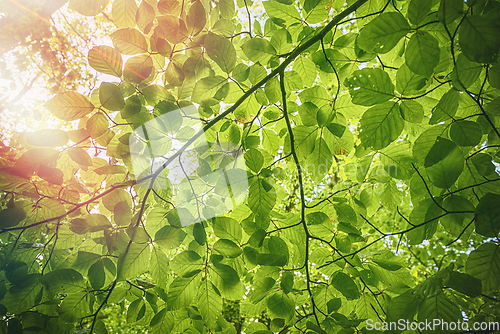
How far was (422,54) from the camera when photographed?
0.71 meters

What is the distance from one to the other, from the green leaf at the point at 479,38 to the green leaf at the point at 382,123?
10.1 inches

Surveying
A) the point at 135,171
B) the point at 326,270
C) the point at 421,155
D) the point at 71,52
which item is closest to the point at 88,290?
the point at 135,171

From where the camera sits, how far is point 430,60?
0.70 meters

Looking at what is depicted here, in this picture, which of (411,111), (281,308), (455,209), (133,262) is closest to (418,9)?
(411,111)

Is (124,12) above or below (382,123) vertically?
above

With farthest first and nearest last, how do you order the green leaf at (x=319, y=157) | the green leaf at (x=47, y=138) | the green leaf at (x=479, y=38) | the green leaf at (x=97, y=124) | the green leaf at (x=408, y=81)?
the green leaf at (x=319, y=157) < the green leaf at (x=97, y=124) < the green leaf at (x=47, y=138) < the green leaf at (x=408, y=81) < the green leaf at (x=479, y=38)

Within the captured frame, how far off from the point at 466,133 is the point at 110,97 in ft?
4.70

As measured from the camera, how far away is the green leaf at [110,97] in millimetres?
973

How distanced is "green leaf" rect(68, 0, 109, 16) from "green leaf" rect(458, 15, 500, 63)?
1.22 meters

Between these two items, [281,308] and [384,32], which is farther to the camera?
[281,308]

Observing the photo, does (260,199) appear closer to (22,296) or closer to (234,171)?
(234,171)

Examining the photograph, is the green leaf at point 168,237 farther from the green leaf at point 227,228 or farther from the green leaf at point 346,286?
the green leaf at point 346,286

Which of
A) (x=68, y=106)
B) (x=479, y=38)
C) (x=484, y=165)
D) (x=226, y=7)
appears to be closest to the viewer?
(x=479, y=38)

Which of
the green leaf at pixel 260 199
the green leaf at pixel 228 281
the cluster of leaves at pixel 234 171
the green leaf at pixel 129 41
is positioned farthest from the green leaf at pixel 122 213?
the green leaf at pixel 129 41
